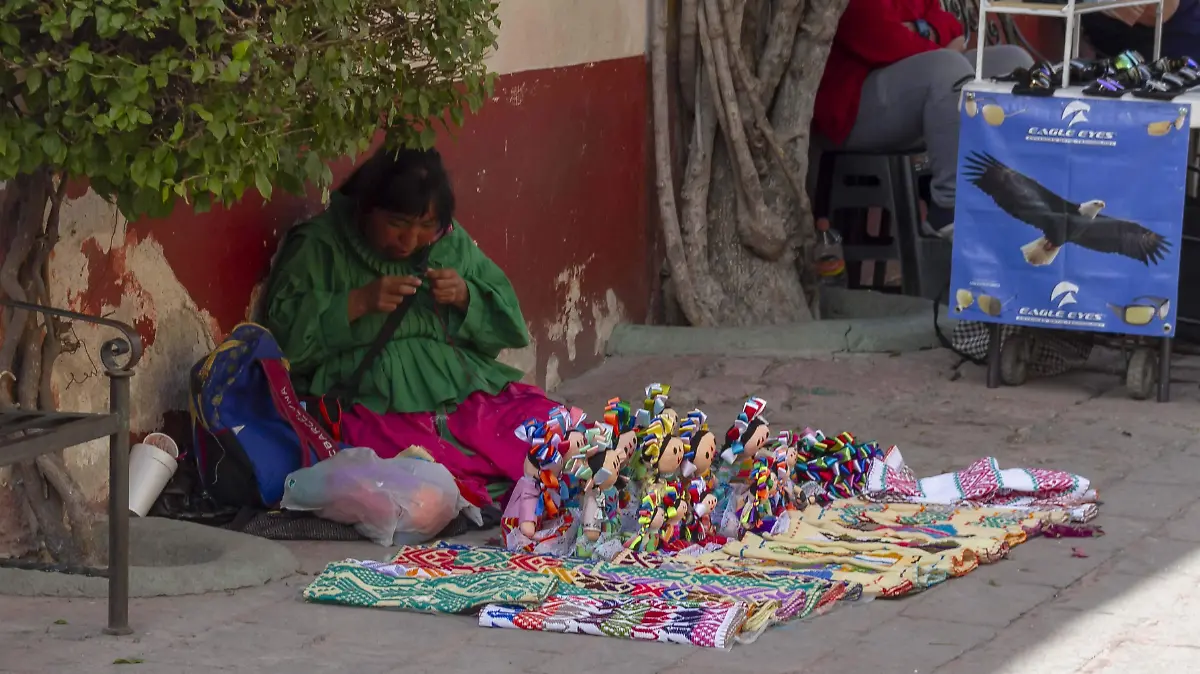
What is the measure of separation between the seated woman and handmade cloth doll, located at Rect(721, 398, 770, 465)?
61 centimetres

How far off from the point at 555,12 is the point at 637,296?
1.46 m

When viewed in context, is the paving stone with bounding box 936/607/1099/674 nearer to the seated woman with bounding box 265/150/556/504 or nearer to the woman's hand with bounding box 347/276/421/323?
the seated woman with bounding box 265/150/556/504

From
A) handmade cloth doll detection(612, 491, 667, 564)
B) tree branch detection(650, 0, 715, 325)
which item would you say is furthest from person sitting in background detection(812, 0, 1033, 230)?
handmade cloth doll detection(612, 491, 667, 564)

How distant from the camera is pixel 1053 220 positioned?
21.9 ft

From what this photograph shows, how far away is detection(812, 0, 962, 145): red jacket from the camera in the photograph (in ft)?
27.6

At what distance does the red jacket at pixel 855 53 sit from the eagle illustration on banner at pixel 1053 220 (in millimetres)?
1702

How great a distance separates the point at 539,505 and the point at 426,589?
1.92 ft

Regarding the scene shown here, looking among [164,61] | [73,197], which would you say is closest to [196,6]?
[164,61]

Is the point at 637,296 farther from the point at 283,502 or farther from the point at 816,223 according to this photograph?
the point at 283,502

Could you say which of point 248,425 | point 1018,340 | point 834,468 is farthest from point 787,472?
point 1018,340

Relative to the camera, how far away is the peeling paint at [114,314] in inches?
184

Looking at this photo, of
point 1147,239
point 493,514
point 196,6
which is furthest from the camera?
point 1147,239

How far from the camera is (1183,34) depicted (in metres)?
9.07

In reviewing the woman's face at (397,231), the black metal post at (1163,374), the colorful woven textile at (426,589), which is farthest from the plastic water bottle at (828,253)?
the colorful woven textile at (426,589)
